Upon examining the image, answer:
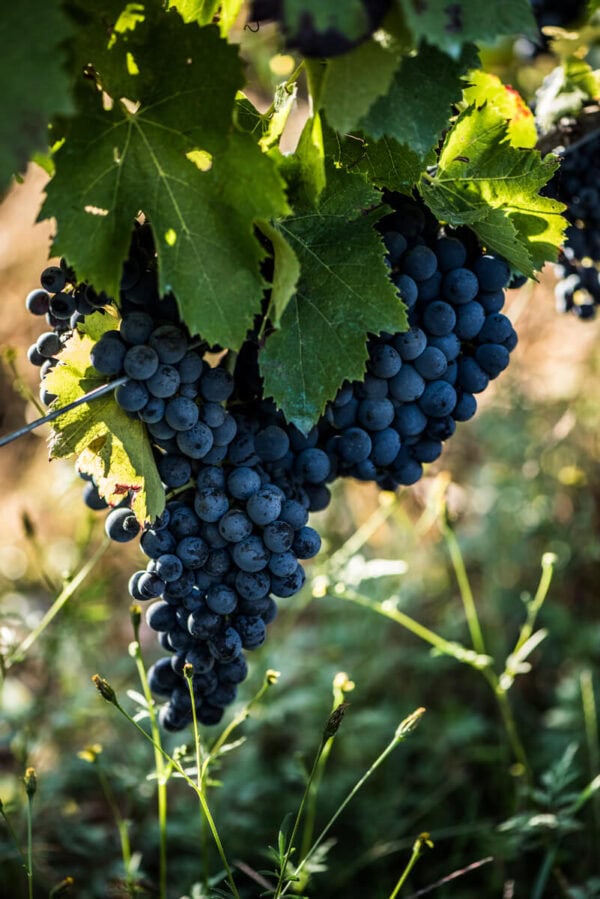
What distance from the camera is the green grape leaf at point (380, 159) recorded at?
2.95 ft

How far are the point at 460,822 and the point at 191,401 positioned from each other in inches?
53.1

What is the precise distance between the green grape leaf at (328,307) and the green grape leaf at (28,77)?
31cm

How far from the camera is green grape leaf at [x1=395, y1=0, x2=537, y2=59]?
2.24 ft

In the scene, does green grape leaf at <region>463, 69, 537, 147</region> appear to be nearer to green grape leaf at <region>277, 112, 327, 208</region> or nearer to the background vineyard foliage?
green grape leaf at <region>277, 112, 327, 208</region>

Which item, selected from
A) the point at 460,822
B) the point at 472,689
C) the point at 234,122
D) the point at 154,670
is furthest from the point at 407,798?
the point at 234,122

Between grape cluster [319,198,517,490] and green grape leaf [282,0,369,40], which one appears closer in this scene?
green grape leaf [282,0,369,40]

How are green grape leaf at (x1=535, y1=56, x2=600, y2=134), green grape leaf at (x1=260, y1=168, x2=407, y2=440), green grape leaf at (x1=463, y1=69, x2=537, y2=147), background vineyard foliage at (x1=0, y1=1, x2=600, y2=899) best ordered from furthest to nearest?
background vineyard foliage at (x1=0, y1=1, x2=600, y2=899), green grape leaf at (x1=535, y1=56, x2=600, y2=134), green grape leaf at (x1=463, y1=69, x2=537, y2=147), green grape leaf at (x1=260, y1=168, x2=407, y2=440)

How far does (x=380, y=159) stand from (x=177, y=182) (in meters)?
0.27

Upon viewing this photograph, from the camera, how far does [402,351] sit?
0.96 metres

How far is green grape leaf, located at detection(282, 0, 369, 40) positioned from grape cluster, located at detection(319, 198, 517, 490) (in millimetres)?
304

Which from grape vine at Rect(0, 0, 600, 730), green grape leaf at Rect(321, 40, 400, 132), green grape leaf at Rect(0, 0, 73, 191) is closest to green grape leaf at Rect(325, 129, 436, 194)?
grape vine at Rect(0, 0, 600, 730)

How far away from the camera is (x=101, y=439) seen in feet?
2.96

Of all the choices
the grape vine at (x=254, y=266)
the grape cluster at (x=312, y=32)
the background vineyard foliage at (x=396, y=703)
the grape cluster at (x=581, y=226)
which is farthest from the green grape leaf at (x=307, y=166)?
the background vineyard foliage at (x=396, y=703)

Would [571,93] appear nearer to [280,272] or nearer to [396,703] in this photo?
[280,272]
